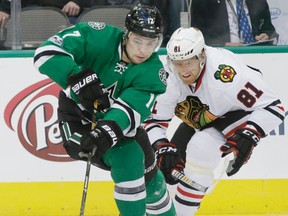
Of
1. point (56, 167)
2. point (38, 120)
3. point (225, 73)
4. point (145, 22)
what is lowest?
point (56, 167)

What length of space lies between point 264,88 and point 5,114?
1.54 metres

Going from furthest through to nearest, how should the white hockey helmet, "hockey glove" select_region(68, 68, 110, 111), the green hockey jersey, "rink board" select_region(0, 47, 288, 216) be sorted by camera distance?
"rink board" select_region(0, 47, 288, 216)
the white hockey helmet
the green hockey jersey
"hockey glove" select_region(68, 68, 110, 111)

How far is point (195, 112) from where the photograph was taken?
448 cm

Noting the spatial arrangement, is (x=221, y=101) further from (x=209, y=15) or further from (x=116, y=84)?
(x=209, y=15)

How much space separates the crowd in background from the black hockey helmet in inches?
43.4

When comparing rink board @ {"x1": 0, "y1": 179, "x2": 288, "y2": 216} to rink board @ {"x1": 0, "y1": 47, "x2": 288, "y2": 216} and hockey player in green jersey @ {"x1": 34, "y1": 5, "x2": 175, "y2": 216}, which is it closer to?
rink board @ {"x1": 0, "y1": 47, "x2": 288, "y2": 216}

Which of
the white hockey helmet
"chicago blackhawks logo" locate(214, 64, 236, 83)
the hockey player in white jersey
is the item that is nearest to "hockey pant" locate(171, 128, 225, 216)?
the hockey player in white jersey

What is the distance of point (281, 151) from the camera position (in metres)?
5.18

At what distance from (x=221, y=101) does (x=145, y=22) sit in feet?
2.05

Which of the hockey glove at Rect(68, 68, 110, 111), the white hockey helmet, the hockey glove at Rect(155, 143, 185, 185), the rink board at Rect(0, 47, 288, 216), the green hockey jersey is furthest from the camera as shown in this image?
the rink board at Rect(0, 47, 288, 216)

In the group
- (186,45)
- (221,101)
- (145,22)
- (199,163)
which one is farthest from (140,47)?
(199,163)

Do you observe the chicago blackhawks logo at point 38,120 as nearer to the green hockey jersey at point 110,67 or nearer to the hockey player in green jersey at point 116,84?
the hockey player in green jersey at point 116,84

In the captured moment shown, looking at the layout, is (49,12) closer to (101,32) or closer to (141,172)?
(101,32)

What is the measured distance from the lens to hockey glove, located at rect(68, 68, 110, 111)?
151 inches
